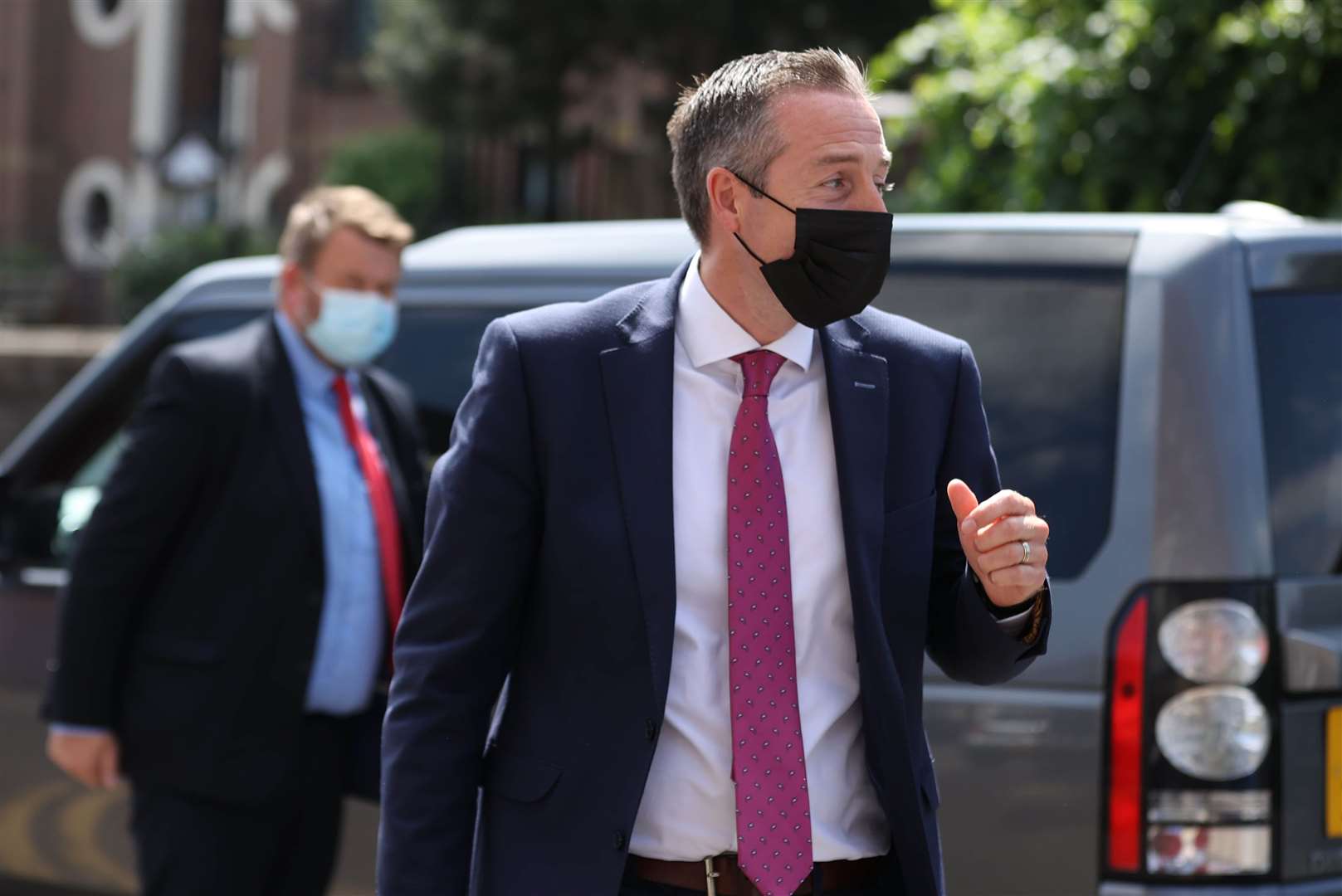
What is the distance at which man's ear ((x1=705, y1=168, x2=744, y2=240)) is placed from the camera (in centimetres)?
240

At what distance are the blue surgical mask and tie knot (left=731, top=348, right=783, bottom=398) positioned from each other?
1.72 metres

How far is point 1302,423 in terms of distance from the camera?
3217 millimetres

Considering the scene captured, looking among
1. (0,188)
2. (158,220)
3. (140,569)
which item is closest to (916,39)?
(140,569)

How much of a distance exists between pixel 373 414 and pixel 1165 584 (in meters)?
1.74

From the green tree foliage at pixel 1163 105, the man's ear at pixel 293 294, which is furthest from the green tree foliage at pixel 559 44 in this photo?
the man's ear at pixel 293 294

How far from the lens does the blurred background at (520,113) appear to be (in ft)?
22.3

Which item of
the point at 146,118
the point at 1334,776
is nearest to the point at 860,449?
the point at 1334,776

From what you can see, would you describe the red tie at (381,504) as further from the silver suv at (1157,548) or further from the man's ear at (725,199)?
the man's ear at (725,199)

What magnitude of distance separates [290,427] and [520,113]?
1852 cm

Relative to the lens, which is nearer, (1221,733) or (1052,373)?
(1221,733)

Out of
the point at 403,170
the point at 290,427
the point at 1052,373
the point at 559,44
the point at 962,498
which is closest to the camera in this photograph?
the point at 962,498

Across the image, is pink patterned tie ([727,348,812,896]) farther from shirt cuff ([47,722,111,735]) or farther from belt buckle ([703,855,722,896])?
shirt cuff ([47,722,111,735])

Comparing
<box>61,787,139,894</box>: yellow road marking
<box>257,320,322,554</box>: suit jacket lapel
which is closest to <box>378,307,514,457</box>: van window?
<box>257,320,322,554</box>: suit jacket lapel

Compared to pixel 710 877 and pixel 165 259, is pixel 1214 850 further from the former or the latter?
pixel 165 259
